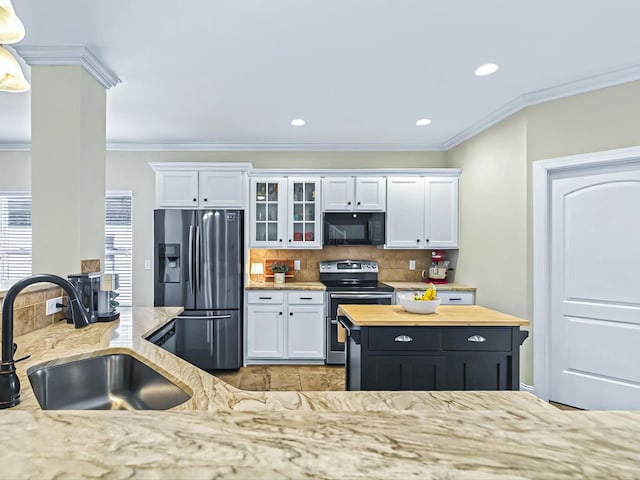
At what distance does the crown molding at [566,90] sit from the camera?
2799 millimetres

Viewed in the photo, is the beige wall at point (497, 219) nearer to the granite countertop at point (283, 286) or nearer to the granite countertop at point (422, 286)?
the granite countertop at point (422, 286)

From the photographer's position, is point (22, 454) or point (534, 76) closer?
point (22, 454)

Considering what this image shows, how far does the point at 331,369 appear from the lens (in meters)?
4.22

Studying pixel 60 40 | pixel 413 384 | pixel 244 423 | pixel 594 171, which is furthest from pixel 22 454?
pixel 594 171

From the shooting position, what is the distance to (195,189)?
14.0 ft

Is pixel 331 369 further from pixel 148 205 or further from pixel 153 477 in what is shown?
pixel 153 477

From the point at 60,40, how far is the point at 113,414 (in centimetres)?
271

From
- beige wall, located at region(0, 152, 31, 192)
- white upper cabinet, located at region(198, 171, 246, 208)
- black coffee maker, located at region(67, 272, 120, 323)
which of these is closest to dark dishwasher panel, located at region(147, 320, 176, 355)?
black coffee maker, located at region(67, 272, 120, 323)

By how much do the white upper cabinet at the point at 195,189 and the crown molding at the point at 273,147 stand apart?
24.4 inches

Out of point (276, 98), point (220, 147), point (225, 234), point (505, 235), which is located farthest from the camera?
point (220, 147)

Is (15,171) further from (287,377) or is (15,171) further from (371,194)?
(371,194)

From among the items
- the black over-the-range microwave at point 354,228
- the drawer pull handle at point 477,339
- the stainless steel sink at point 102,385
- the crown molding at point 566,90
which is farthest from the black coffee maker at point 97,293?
the crown molding at point 566,90

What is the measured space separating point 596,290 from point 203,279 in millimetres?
3632

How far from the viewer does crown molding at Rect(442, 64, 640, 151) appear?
110 inches
